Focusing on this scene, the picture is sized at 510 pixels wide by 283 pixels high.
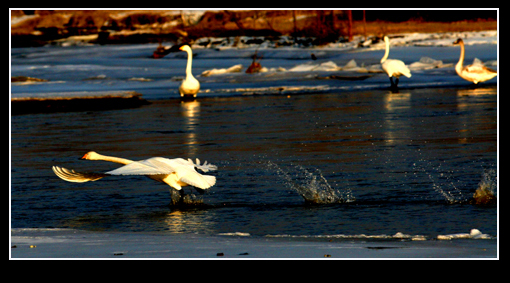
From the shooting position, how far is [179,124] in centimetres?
1482

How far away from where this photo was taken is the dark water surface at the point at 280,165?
23.8 feet

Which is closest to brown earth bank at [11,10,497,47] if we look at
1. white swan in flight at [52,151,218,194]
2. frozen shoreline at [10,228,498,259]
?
white swan in flight at [52,151,218,194]

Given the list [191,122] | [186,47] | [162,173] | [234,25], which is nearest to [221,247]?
[162,173]

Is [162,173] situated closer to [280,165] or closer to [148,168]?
[148,168]

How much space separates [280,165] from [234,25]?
40310 mm

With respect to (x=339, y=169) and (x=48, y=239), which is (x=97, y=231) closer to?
(x=48, y=239)

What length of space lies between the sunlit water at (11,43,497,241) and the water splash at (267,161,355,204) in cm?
2

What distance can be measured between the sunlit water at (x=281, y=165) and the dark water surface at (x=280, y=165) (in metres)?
0.02

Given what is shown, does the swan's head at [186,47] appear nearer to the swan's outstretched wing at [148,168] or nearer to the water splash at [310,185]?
the water splash at [310,185]

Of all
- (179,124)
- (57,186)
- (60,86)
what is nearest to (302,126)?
(179,124)

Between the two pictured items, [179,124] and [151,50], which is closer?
[179,124]

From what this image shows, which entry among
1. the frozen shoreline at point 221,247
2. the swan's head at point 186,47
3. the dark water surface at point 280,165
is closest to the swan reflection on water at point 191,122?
the dark water surface at point 280,165

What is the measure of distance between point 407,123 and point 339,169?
14.8ft

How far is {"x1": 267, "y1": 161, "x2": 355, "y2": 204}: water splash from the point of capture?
7992 mm
